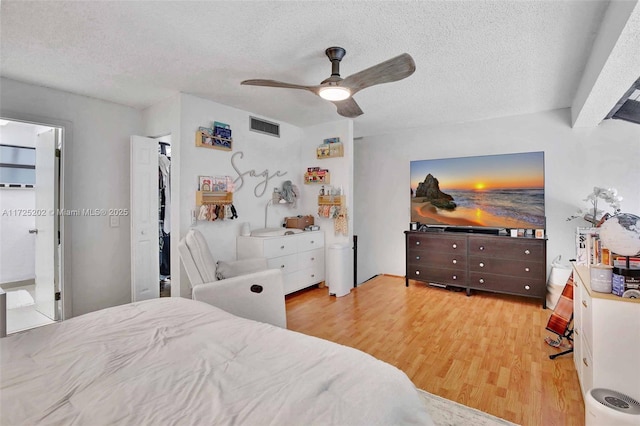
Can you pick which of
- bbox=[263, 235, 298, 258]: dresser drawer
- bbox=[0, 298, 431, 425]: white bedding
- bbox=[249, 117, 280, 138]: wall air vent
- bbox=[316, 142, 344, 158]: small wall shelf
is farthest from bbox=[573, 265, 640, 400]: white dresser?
bbox=[249, 117, 280, 138]: wall air vent

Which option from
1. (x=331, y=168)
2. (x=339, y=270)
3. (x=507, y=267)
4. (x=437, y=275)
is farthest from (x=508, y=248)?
(x=331, y=168)

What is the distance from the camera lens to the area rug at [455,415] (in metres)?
1.71

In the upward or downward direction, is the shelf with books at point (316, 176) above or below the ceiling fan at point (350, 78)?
below

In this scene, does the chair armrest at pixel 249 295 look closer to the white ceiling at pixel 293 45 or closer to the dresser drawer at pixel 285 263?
the dresser drawer at pixel 285 263

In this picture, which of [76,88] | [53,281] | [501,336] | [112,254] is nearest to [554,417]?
[501,336]

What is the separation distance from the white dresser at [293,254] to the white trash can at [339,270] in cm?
32

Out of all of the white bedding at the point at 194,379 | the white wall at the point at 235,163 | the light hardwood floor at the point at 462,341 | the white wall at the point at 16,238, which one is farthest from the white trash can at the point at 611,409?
the white wall at the point at 16,238

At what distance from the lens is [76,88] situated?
3146 mm

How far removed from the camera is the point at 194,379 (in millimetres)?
1031

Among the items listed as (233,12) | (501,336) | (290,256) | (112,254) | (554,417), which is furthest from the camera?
(290,256)

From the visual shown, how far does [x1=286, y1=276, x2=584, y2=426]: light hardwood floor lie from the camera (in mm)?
1936

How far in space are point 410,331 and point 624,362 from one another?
1.59m

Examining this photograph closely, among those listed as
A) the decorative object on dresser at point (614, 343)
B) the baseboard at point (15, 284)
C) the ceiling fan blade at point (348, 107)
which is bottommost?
the baseboard at point (15, 284)

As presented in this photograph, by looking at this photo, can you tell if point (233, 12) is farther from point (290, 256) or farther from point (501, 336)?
point (501, 336)
